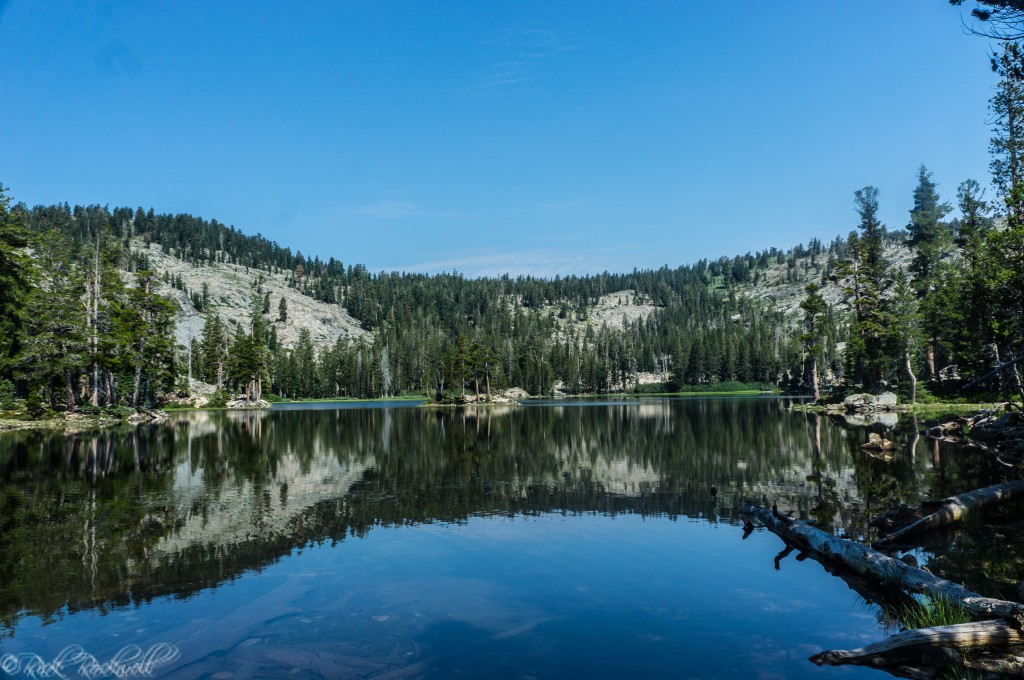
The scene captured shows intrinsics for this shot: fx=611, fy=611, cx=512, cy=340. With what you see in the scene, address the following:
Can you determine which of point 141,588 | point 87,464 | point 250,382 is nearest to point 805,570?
point 141,588

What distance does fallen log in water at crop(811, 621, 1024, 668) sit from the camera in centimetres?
960

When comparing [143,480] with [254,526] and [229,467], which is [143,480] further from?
[254,526]

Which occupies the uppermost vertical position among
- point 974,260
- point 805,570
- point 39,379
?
point 974,260

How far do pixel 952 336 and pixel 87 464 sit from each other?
81266 millimetres

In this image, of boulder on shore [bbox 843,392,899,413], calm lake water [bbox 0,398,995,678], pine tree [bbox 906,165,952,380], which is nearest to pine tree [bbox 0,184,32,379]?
calm lake water [bbox 0,398,995,678]

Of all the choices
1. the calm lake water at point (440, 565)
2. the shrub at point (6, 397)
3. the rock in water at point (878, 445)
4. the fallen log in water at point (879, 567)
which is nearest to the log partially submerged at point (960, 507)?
the calm lake water at point (440, 565)

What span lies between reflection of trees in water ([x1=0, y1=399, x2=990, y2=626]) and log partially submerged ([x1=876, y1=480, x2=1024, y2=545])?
6.93 ft

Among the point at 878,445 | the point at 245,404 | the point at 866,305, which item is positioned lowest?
the point at 878,445

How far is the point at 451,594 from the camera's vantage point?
14133 mm

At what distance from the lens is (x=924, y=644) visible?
9.81 metres

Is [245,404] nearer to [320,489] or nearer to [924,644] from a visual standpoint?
[320,489]

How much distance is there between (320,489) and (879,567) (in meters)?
22.2

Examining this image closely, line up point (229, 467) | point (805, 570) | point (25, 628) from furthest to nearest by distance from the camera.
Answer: point (229, 467), point (805, 570), point (25, 628)

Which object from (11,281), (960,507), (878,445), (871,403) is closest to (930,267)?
(871,403)
